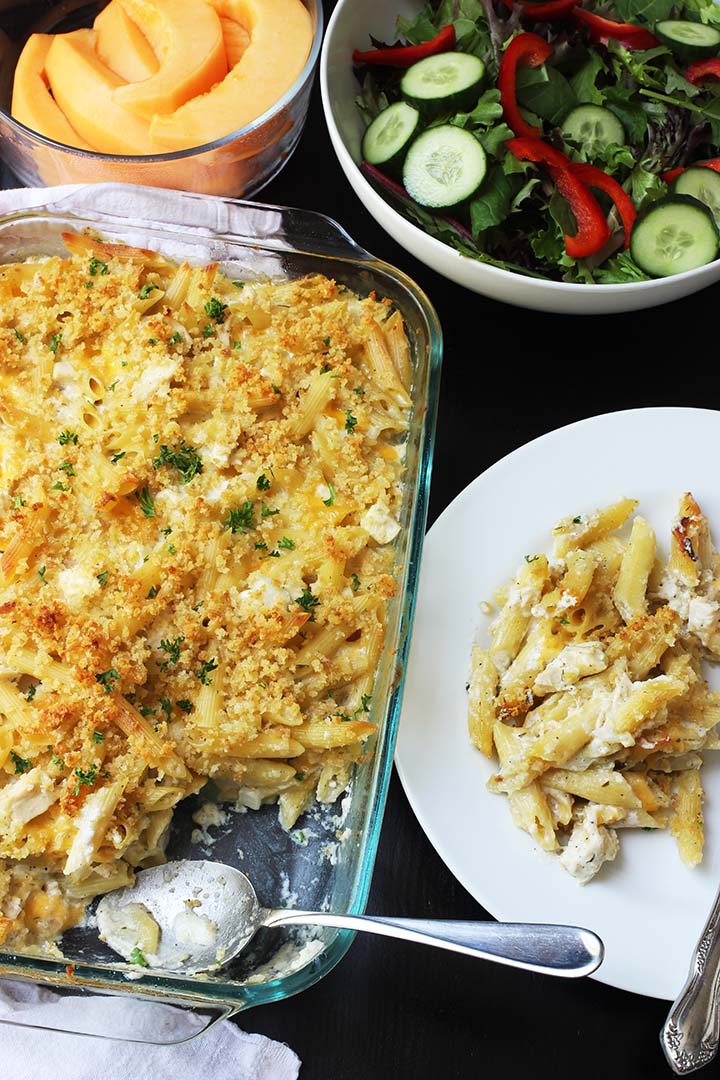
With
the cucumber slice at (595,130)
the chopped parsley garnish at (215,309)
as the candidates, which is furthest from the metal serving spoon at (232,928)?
the cucumber slice at (595,130)

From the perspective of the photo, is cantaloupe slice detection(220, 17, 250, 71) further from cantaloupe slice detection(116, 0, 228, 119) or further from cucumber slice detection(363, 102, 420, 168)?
cucumber slice detection(363, 102, 420, 168)

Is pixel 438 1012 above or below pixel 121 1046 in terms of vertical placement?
below

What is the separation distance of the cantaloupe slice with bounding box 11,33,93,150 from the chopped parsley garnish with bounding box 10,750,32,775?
158 cm

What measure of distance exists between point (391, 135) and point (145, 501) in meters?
1.15

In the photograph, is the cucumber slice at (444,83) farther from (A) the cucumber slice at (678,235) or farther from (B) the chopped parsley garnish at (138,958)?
(B) the chopped parsley garnish at (138,958)

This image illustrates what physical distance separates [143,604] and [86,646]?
0.45 feet

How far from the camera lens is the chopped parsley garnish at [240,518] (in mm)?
2223

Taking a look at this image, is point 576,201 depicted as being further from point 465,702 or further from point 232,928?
point 232,928

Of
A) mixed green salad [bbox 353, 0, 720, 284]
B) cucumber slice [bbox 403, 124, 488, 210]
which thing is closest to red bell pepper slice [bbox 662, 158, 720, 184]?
mixed green salad [bbox 353, 0, 720, 284]

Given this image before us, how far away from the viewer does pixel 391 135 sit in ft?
8.76

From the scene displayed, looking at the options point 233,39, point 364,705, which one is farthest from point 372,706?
point 233,39

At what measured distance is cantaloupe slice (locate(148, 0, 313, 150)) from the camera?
8.70 feet

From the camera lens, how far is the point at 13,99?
9.36 ft

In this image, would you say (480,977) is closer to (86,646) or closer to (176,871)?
(176,871)
